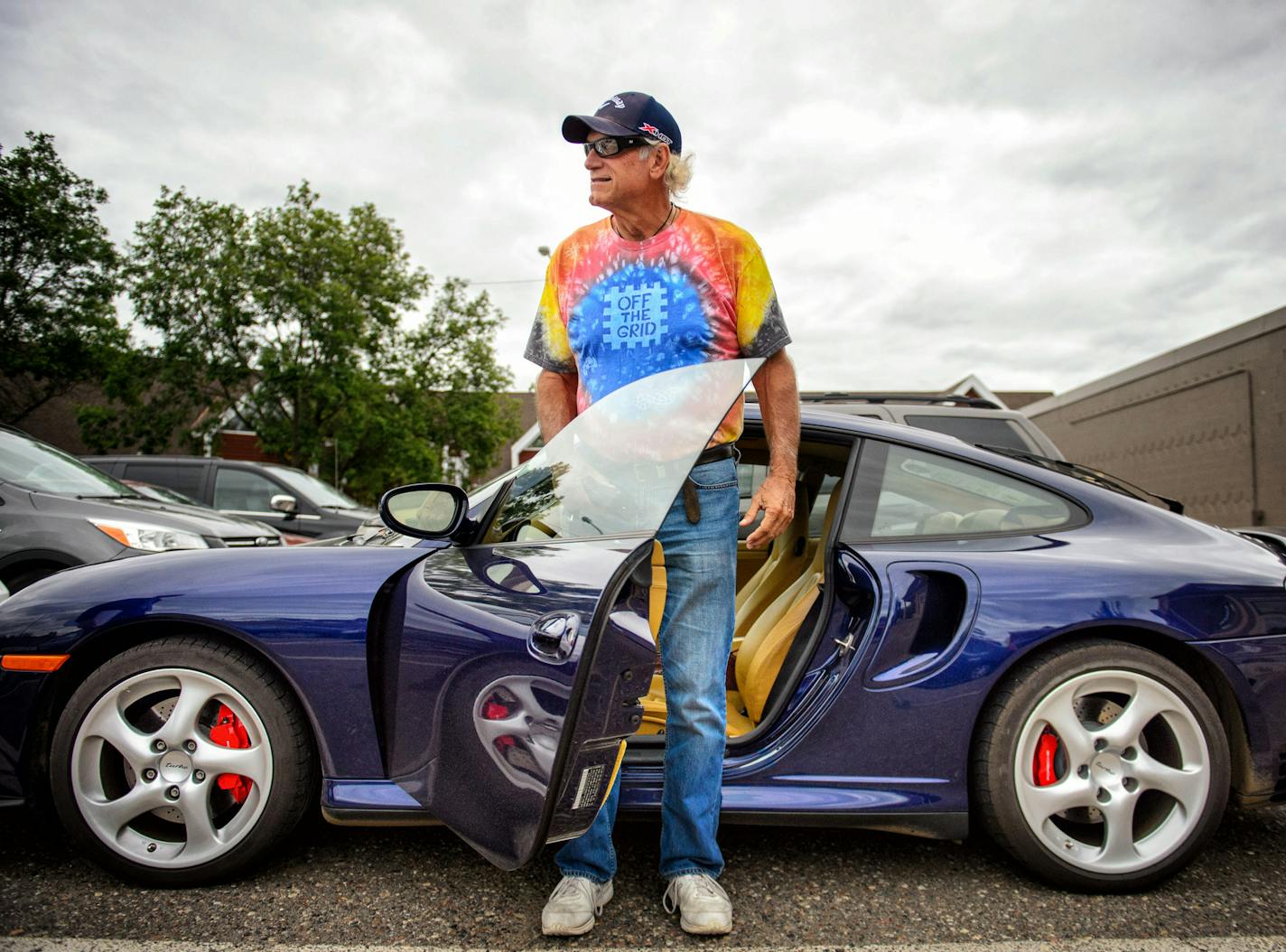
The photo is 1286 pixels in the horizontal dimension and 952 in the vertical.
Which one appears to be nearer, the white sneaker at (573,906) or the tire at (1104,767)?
the white sneaker at (573,906)

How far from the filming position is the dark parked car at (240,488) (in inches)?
337

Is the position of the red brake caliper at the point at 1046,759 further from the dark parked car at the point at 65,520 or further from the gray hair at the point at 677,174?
the dark parked car at the point at 65,520

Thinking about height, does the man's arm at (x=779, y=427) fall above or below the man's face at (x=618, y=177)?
below

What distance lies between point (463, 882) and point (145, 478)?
312 inches

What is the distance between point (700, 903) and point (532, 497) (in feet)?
3.24

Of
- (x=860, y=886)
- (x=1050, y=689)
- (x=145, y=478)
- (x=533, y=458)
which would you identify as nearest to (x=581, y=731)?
(x=533, y=458)

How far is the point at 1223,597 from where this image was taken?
2.13 meters

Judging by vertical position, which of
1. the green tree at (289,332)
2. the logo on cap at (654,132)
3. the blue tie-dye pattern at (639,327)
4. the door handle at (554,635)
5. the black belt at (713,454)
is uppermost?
the green tree at (289,332)

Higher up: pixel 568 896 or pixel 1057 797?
pixel 1057 797

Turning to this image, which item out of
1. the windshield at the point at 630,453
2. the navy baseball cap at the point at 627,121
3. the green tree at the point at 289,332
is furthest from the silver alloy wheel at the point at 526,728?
the green tree at the point at 289,332

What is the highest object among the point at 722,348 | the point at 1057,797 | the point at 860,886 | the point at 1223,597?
the point at 722,348

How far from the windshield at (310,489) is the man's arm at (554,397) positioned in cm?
712

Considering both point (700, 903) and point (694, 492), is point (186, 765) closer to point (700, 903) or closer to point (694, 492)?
point (700, 903)

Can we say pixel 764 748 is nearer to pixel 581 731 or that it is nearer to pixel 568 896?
pixel 568 896
